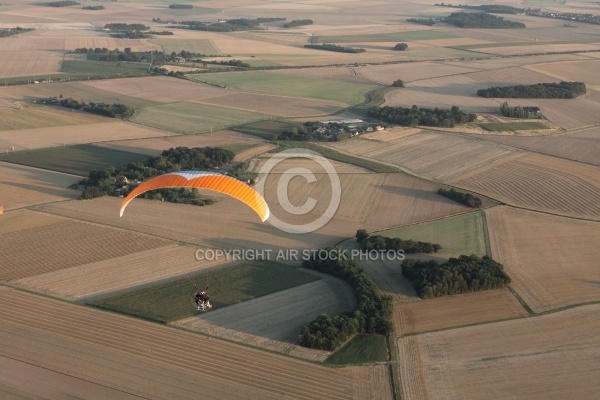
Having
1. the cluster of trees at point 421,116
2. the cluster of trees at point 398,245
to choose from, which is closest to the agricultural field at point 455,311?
the cluster of trees at point 398,245

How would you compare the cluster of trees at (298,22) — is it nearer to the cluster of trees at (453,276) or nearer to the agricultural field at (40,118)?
the agricultural field at (40,118)

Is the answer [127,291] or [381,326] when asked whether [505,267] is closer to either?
[381,326]

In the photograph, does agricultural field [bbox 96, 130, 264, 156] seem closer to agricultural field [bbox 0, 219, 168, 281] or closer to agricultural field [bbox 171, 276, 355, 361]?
agricultural field [bbox 0, 219, 168, 281]

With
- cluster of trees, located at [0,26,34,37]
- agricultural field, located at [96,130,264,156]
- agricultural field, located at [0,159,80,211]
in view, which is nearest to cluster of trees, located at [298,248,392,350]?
agricultural field, located at [0,159,80,211]

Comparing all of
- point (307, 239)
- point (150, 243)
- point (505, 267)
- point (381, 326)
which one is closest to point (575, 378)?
point (381, 326)

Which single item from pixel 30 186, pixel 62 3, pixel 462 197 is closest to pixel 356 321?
pixel 462 197

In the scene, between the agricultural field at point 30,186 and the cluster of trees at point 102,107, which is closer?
the agricultural field at point 30,186
